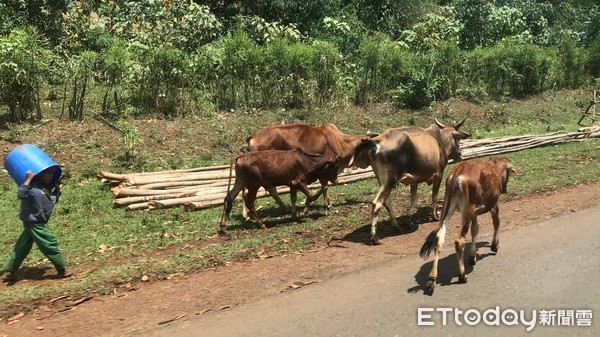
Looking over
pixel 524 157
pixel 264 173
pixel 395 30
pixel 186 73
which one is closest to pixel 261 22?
pixel 186 73

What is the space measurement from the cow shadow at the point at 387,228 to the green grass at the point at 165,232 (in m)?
0.08

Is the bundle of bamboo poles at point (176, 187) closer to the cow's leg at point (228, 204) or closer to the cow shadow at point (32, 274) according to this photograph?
the cow's leg at point (228, 204)

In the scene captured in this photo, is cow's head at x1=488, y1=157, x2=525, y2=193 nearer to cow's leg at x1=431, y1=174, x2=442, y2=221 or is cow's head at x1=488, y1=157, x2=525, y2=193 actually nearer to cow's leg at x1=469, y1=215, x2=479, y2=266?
cow's leg at x1=469, y1=215, x2=479, y2=266

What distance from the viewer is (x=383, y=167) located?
8.41 m

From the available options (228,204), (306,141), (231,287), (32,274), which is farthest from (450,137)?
(32,274)

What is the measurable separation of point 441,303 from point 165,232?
460 cm

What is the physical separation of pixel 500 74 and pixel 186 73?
40.6 ft

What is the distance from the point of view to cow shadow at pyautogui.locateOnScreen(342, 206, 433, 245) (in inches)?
335

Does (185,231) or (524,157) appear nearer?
(185,231)

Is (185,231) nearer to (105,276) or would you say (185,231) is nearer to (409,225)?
(105,276)

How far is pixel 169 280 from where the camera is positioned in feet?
22.8

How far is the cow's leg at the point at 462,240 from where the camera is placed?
6.61m

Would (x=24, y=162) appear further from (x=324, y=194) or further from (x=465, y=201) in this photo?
(x=465, y=201)

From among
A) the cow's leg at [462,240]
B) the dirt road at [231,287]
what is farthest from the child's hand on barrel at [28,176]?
the cow's leg at [462,240]
